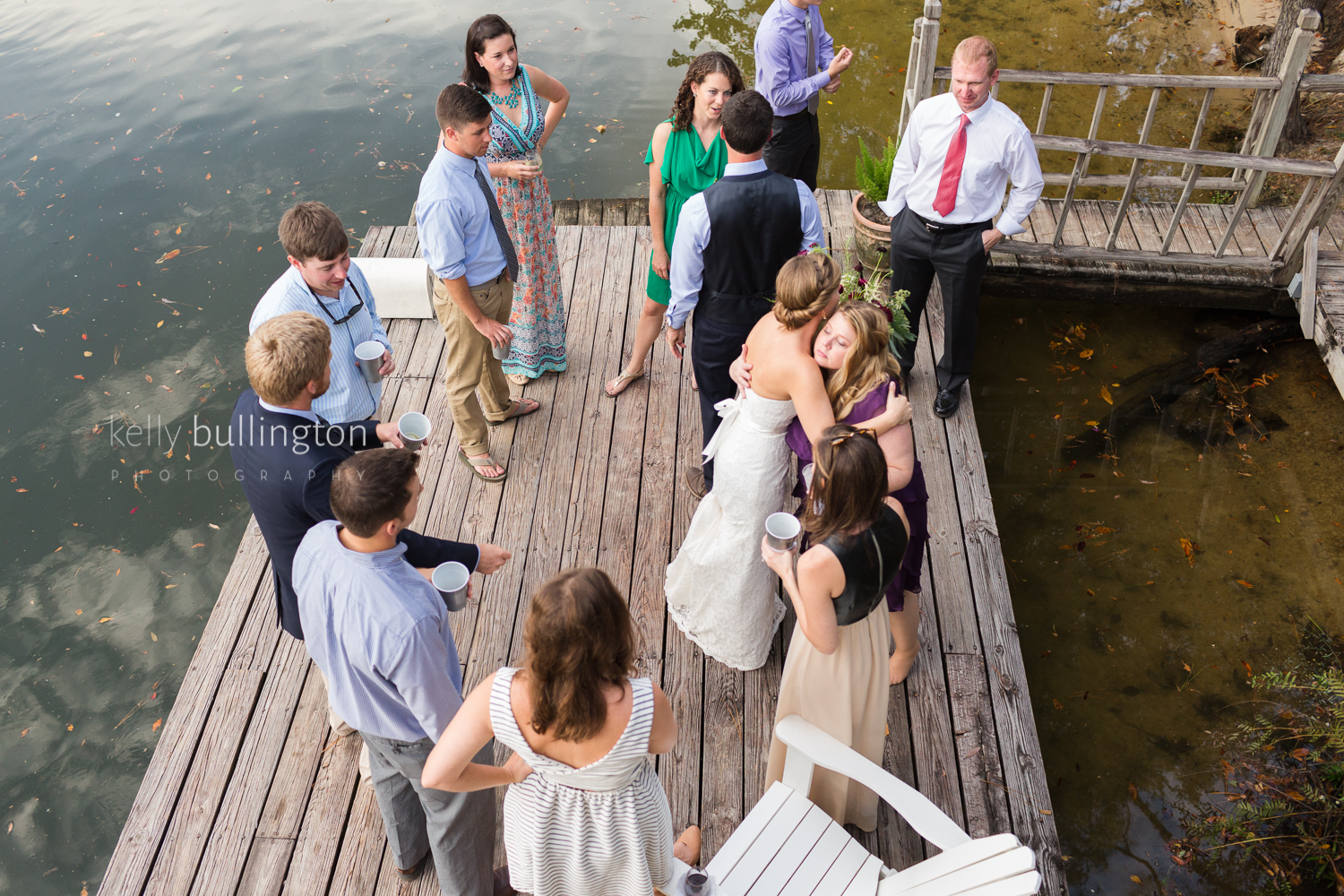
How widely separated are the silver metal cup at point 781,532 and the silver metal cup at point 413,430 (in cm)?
116

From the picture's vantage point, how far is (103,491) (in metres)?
5.05

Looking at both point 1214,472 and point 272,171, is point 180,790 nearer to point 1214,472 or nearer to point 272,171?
point 1214,472

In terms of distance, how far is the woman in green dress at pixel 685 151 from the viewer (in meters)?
3.68

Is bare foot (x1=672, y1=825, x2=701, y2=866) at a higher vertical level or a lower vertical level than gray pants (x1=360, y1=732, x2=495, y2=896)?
lower

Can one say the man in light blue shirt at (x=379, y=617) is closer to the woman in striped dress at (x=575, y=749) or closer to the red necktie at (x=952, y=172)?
the woman in striped dress at (x=575, y=749)

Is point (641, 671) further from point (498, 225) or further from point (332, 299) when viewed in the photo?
point (498, 225)

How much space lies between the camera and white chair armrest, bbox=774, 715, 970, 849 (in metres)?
2.20

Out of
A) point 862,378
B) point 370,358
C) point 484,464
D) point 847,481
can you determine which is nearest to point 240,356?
point 484,464

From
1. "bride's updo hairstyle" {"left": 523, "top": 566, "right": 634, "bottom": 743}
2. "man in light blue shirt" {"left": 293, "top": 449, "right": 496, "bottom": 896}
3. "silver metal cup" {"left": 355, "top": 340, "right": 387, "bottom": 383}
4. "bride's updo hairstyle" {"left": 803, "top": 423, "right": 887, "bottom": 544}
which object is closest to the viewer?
"bride's updo hairstyle" {"left": 523, "top": 566, "right": 634, "bottom": 743}

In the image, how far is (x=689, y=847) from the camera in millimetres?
2654

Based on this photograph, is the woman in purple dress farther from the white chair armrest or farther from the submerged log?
the submerged log

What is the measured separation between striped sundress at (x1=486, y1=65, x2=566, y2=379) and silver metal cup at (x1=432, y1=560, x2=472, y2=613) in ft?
→ 6.30

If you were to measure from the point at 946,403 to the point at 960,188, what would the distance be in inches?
42.3

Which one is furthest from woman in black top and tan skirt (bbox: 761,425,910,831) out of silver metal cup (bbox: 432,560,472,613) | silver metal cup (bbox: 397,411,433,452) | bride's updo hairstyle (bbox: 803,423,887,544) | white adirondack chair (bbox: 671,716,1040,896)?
silver metal cup (bbox: 397,411,433,452)
